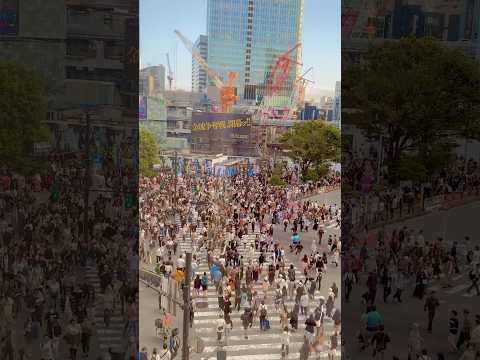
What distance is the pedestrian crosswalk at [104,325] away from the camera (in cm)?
1253

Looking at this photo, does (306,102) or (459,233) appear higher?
(306,102)

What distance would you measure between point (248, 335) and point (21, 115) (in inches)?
262

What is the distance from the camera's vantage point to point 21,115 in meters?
13.7

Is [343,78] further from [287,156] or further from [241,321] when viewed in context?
[287,156]

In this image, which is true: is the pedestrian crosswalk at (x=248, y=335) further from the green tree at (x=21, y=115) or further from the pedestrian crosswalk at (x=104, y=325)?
the green tree at (x=21, y=115)

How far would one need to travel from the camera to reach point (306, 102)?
32.6m

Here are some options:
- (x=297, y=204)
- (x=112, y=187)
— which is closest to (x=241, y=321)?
(x=112, y=187)

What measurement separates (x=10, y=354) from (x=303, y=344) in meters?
5.62

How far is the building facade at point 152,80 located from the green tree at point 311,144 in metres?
5.53

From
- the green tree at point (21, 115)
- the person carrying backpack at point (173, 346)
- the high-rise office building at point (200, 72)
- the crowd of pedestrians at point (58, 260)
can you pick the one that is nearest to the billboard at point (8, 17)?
the green tree at point (21, 115)

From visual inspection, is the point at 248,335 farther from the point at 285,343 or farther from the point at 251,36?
the point at 251,36

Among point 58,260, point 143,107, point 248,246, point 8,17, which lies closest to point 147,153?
point 143,107

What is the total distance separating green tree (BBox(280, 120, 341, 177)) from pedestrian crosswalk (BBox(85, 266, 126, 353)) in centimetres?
1493

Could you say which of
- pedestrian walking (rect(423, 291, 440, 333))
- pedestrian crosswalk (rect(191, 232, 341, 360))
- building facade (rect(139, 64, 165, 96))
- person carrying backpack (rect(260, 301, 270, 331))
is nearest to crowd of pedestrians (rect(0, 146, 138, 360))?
pedestrian crosswalk (rect(191, 232, 341, 360))
